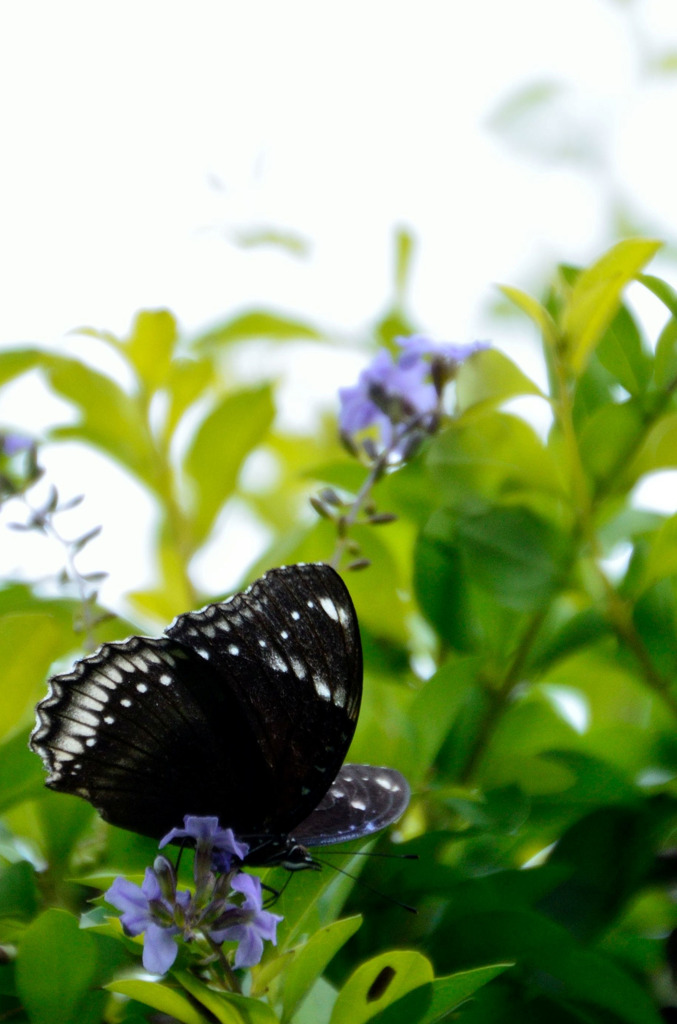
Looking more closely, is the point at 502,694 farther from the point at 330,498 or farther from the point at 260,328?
the point at 260,328

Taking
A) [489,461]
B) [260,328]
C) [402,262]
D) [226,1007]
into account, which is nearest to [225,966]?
[226,1007]

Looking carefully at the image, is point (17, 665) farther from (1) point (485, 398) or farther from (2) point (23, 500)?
(1) point (485, 398)

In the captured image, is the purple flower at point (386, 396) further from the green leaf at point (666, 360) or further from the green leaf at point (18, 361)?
the green leaf at point (18, 361)

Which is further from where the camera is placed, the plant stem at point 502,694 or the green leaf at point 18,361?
the green leaf at point 18,361

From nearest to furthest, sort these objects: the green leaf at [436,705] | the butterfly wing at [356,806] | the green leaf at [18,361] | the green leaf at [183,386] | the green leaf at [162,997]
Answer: the green leaf at [162,997]
the butterfly wing at [356,806]
the green leaf at [436,705]
the green leaf at [18,361]
the green leaf at [183,386]

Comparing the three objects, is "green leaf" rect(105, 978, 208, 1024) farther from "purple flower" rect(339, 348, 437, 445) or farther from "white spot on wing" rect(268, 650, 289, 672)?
"purple flower" rect(339, 348, 437, 445)

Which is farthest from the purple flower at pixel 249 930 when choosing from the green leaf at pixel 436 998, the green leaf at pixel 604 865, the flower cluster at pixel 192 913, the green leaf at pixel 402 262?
the green leaf at pixel 402 262

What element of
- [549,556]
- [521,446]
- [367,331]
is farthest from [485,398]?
[367,331]
